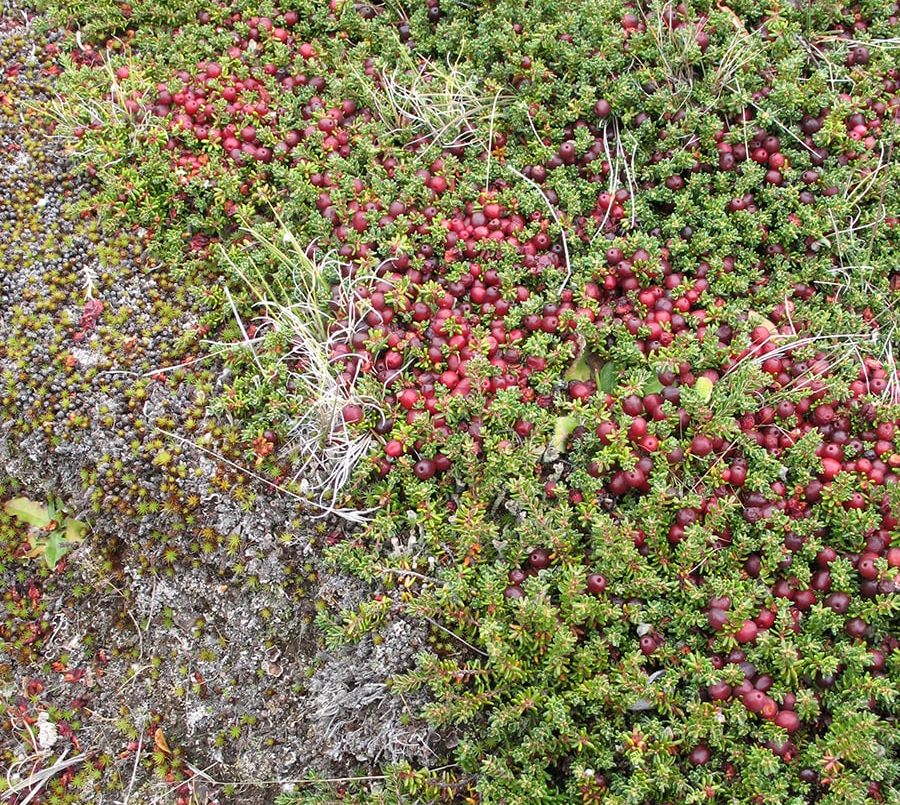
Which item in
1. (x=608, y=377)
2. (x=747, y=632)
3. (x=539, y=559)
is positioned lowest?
(x=747, y=632)

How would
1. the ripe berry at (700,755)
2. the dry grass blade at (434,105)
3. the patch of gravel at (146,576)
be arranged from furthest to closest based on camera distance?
the dry grass blade at (434,105), the patch of gravel at (146,576), the ripe berry at (700,755)

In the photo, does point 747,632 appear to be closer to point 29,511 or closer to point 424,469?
point 424,469

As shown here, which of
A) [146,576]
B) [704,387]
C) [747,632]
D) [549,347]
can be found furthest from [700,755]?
[146,576]

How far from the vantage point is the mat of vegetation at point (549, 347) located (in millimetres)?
4121

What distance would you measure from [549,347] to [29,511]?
4.01m

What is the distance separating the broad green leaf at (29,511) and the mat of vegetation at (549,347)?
0.67m

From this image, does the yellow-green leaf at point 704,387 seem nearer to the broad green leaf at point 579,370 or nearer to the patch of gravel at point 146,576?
the broad green leaf at point 579,370

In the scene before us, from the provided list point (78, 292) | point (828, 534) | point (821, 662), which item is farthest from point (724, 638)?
point (78, 292)

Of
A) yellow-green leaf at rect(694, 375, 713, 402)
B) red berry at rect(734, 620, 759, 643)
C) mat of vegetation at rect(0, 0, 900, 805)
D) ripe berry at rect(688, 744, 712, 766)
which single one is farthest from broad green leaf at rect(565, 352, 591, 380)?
ripe berry at rect(688, 744, 712, 766)

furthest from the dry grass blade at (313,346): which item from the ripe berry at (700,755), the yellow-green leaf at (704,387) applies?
the ripe berry at (700,755)

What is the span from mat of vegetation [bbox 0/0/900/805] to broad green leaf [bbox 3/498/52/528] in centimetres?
67

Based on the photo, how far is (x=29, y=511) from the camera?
224 inches

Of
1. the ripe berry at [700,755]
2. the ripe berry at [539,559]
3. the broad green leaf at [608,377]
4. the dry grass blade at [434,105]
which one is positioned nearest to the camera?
the ripe berry at [700,755]

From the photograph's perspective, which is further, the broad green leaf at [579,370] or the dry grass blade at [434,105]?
the dry grass blade at [434,105]
